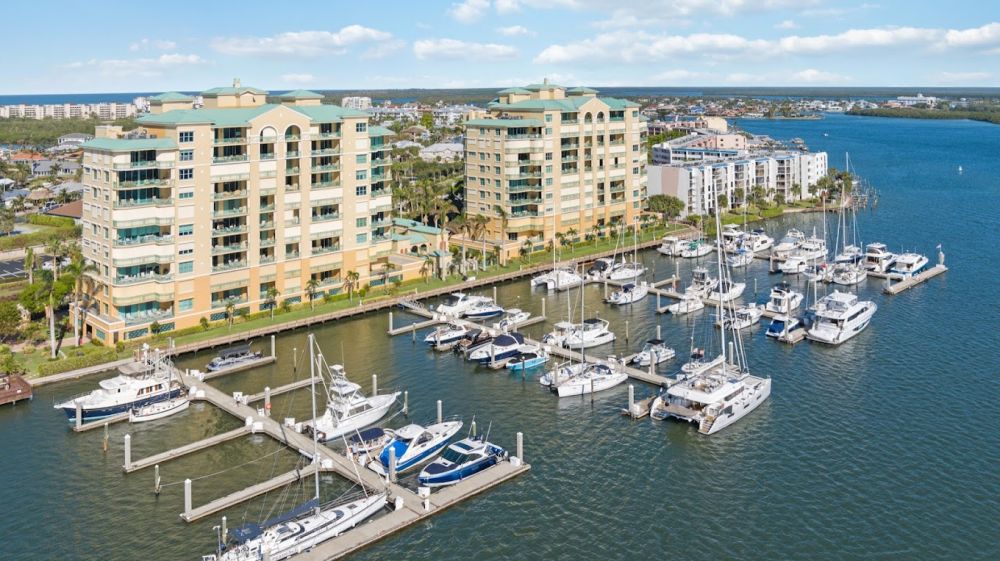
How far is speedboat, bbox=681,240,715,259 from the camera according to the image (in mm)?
126312

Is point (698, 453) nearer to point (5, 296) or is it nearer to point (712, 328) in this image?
point (712, 328)

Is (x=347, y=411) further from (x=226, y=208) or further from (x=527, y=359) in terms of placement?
(x=226, y=208)

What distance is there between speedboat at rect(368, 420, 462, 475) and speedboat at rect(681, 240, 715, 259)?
7298cm

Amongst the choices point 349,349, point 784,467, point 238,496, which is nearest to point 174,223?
point 349,349

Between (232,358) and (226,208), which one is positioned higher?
(226,208)

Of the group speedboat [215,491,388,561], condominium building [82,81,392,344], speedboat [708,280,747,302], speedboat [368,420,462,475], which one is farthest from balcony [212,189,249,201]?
speedboat [708,280,747,302]

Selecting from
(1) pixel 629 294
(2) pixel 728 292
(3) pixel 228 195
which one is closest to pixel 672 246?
(2) pixel 728 292

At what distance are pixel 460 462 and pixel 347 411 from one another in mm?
12353

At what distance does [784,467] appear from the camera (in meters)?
56.6

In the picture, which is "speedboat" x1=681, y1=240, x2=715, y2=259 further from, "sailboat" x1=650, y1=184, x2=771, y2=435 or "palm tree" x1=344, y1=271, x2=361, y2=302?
"sailboat" x1=650, y1=184, x2=771, y2=435

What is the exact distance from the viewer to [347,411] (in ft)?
209

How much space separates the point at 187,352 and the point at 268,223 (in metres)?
18.1

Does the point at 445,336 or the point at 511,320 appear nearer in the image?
the point at 445,336

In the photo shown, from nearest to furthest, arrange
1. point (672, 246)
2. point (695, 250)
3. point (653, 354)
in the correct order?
point (653, 354) < point (695, 250) < point (672, 246)
